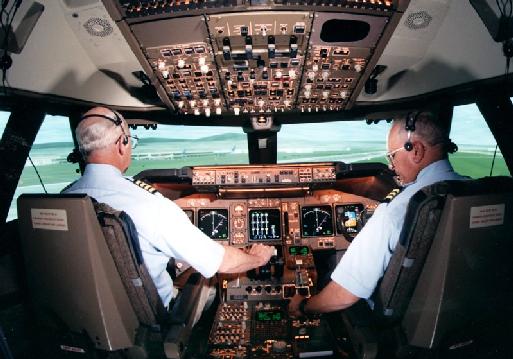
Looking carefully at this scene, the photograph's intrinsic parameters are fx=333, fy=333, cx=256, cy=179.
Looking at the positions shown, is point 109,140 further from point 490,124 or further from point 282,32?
point 490,124

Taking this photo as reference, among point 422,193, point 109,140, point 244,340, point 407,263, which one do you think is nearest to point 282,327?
point 244,340

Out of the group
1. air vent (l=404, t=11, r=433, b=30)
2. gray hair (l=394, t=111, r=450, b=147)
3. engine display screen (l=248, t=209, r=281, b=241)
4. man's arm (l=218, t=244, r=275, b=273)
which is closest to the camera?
gray hair (l=394, t=111, r=450, b=147)

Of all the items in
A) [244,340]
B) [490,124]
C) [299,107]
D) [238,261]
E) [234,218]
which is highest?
[299,107]

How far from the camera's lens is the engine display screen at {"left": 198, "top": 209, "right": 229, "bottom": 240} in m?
2.46

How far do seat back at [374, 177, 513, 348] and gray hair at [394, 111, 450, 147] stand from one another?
0.24 m

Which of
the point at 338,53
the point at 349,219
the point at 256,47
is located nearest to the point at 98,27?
the point at 256,47

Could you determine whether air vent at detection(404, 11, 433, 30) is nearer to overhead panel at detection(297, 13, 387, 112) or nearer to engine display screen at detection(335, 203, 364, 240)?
overhead panel at detection(297, 13, 387, 112)

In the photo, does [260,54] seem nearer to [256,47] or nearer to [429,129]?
[256,47]

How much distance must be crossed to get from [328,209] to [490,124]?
49.4 inches

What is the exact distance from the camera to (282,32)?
1.45 metres

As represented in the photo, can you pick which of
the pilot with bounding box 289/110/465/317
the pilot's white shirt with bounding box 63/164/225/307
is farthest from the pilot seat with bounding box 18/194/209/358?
the pilot with bounding box 289/110/465/317

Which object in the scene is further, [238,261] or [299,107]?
[299,107]

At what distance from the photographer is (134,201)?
127 centimetres

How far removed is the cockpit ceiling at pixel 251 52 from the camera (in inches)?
52.4
